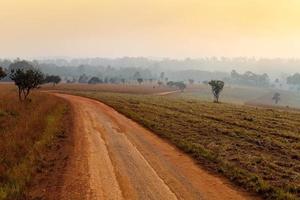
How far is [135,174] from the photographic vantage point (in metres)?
17.2

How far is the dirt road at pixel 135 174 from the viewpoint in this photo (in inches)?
570

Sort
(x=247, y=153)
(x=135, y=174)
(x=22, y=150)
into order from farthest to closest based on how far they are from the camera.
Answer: (x=247, y=153) < (x=22, y=150) < (x=135, y=174)

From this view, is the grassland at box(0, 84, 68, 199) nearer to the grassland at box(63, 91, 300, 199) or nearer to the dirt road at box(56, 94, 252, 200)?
the dirt road at box(56, 94, 252, 200)

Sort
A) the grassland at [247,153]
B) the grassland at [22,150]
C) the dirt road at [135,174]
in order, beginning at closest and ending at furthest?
the dirt road at [135,174] → the grassland at [22,150] → the grassland at [247,153]

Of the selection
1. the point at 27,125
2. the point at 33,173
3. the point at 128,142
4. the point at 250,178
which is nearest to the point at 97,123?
the point at 27,125

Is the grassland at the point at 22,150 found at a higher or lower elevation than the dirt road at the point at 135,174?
higher

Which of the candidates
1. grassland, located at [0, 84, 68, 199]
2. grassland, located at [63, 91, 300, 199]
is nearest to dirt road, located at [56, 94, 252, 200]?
grassland, located at [63, 91, 300, 199]

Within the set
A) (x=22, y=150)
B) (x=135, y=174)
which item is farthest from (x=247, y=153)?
(x=22, y=150)

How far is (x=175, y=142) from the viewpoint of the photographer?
26328 mm

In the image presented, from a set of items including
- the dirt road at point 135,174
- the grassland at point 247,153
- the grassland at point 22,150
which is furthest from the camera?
the grassland at point 247,153

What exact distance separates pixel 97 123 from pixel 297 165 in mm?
20063

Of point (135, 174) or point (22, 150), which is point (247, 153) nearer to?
point (135, 174)

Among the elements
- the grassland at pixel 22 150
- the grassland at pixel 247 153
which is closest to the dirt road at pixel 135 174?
the grassland at pixel 247 153

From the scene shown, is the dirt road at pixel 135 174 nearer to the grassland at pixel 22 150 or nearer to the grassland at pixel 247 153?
the grassland at pixel 247 153
